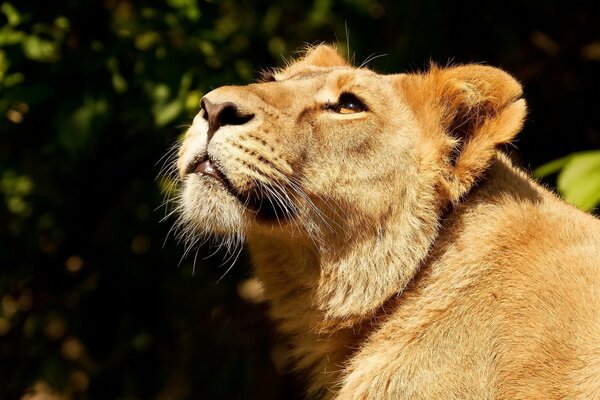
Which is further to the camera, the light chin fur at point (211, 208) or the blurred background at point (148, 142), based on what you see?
the blurred background at point (148, 142)

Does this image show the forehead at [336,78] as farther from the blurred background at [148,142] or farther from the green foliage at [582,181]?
the blurred background at [148,142]

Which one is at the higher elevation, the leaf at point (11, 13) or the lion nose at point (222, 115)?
the lion nose at point (222, 115)

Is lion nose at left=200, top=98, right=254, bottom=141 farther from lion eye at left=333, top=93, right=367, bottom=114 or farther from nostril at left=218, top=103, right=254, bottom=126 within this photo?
lion eye at left=333, top=93, right=367, bottom=114

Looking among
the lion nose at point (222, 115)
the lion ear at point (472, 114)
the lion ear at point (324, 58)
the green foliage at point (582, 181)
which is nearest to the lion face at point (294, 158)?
the lion nose at point (222, 115)

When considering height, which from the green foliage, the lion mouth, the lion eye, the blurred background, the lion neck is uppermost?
the lion eye

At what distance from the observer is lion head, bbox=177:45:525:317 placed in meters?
3.04

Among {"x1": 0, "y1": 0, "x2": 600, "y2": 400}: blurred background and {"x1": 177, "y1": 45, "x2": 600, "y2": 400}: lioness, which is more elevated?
{"x1": 177, "y1": 45, "x2": 600, "y2": 400}: lioness

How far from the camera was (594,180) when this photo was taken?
3.43m

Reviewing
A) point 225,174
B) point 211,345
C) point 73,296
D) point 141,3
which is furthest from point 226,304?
point 225,174

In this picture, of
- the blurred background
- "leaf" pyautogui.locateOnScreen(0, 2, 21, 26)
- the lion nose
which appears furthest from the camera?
the blurred background

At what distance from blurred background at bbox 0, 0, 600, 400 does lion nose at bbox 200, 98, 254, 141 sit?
118cm

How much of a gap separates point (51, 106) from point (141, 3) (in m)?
0.65

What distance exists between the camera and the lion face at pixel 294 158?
9.89 ft

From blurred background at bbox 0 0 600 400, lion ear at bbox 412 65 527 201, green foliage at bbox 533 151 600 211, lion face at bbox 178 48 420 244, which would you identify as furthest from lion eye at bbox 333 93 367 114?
blurred background at bbox 0 0 600 400
